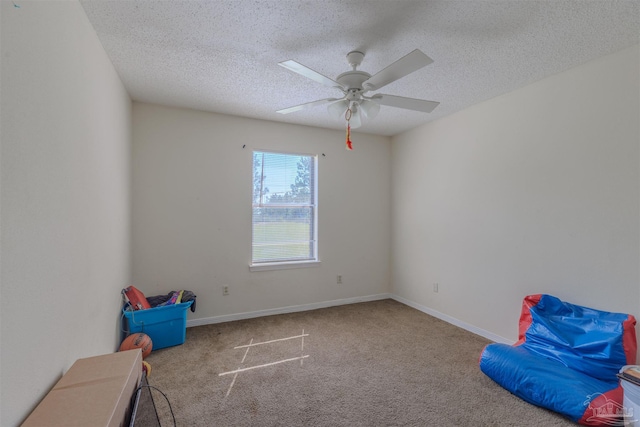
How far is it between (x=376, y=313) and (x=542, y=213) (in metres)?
2.29

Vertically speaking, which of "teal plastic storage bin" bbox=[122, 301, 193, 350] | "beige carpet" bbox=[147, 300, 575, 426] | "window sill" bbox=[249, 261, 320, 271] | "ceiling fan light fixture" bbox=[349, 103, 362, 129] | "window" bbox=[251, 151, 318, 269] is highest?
"ceiling fan light fixture" bbox=[349, 103, 362, 129]

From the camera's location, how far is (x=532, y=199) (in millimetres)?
2748

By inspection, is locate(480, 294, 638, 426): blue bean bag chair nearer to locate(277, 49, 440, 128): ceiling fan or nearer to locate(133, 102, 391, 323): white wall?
locate(277, 49, 440, 128): ceiling fan

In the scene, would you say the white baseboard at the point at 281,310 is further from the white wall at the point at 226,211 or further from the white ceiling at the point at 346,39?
the white ceiling at the point at 346,39

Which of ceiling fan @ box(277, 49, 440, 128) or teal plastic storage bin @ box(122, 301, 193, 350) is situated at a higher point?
ceiling fan @ box(277, 49, 440, 128)

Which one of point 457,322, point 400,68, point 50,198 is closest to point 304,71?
point 400,68

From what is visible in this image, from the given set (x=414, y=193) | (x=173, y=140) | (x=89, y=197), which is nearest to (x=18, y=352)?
(x=89, y=197)

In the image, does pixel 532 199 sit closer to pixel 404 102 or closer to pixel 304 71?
pixel 404 102

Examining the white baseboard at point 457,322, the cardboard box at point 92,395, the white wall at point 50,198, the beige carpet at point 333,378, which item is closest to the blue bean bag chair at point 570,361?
the beige carpet at point 333,378

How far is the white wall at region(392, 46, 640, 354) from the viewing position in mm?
2170

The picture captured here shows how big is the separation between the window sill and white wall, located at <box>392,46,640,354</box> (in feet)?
5.05

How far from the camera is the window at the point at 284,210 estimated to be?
3861 millimetres

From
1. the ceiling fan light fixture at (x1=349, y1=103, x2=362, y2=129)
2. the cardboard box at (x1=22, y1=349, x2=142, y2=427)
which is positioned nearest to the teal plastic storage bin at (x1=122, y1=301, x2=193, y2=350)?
the cardboard box at (x1=22, y1=349, x2=142, y2=427)

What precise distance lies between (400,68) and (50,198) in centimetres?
204
